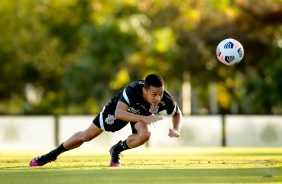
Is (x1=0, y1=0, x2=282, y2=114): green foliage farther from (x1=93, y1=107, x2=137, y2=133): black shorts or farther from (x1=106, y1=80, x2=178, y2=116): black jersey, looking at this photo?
(x1=106, y1=80, x2=178, y2=116): black jersey

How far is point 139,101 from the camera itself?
50.5 feet

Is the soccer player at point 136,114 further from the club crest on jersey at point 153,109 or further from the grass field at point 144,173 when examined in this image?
the grass field at point 144,173

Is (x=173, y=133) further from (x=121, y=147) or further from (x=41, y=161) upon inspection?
(x=41, y=161)

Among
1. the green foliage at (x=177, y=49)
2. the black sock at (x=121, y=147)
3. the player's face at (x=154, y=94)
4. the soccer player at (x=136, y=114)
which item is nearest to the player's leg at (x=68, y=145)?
the soccer player at (x=136, y=114)

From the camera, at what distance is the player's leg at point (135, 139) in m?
15.5

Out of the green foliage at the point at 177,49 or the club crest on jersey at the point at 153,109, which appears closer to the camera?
the club crest on jersey at the point at 153,109

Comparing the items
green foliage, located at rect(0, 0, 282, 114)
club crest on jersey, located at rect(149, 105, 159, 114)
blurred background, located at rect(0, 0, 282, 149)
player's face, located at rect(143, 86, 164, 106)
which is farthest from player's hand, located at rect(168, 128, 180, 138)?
blurred background, located at rect(0, 0, 282, 149)

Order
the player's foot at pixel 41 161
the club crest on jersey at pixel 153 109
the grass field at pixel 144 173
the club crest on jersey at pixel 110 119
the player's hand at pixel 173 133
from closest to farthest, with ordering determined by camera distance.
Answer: the grass field at pixel 144 173 → the player's hand at pixel 173 133 → the club crest on jersey at pixel 153 109 → the club crest on jersey at pixel 110 119 → the player's foot at pixel 41 161

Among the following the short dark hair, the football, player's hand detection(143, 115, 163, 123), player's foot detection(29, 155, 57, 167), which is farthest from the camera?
the football

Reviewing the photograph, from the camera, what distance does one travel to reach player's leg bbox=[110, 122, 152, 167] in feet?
50.9

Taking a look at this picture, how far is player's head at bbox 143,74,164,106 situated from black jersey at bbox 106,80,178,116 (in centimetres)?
32

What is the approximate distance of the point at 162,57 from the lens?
55000 millimetres

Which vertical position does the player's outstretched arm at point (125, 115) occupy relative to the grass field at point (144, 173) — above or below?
above

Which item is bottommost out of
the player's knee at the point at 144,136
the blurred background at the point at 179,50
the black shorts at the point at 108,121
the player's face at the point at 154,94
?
the player's knee at the point at 144,136
